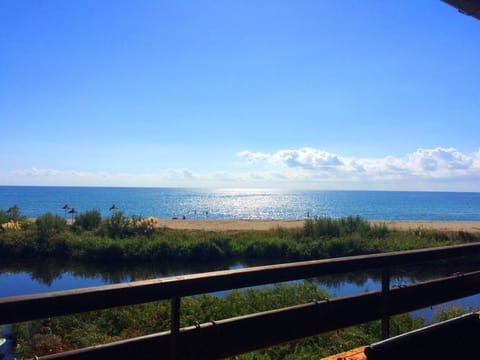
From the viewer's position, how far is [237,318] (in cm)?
219

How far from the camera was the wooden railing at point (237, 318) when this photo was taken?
5.06ft

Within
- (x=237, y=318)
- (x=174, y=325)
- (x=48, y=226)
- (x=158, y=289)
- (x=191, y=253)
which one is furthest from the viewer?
(x=48, y=226)

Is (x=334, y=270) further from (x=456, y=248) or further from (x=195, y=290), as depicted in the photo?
(x=456, y=248)

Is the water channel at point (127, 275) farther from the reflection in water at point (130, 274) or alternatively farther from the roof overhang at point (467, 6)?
the roof overhang at point (467, 6)

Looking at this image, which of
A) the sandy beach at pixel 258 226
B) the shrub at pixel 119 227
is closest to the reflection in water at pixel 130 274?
the shrub at pixel 119 227

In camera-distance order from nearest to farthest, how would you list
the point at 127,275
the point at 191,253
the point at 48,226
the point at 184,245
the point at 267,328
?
the point at 267,328 < the point at 127,275 < the point at 191,253 < the point at 184,245 < the point at 48,226

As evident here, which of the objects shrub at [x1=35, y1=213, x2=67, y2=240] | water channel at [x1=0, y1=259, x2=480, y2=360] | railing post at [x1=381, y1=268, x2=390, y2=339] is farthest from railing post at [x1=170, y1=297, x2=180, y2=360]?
shrub at [x1=35, y1=213, x2=67, y2=240]

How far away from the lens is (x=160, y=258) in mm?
17703

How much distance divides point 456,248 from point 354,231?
1997 centimetres

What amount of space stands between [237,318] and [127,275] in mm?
13335

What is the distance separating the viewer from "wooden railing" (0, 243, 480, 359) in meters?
1.54

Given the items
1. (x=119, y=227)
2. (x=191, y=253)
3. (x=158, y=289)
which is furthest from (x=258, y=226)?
(x=158, y=289)

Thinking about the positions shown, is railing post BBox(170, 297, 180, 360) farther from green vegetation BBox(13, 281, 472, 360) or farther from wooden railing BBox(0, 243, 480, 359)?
green vegetation BBox(13, 281, 472, 360)

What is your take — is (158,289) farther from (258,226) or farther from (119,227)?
(258,226)
